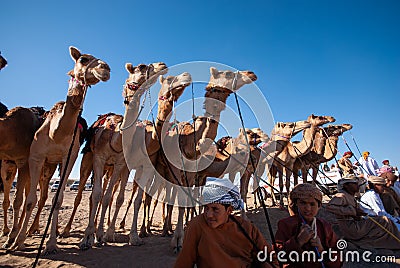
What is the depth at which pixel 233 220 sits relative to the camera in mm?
2617

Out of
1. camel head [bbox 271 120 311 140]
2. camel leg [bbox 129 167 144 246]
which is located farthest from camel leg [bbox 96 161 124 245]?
camel head [bbox 271 120 311 140]

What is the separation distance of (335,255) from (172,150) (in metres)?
4.78

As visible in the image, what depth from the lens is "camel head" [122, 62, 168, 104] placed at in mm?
5969

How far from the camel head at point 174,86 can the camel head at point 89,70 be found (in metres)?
1.84

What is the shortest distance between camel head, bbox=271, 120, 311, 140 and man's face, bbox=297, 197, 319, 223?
1014 centimetres

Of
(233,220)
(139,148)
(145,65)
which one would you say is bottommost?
(233,220)

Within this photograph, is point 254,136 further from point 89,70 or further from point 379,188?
point 89,70

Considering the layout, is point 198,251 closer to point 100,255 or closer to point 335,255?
point 335,255

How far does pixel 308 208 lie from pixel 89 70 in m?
4.22

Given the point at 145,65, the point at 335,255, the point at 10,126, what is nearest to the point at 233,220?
the point at 335,255

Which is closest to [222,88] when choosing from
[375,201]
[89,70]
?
[89,70]

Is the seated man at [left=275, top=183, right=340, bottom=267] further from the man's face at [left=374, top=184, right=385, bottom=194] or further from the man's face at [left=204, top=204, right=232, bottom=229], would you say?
the man's face at [left=374, top=184, right=385, bottom=194]

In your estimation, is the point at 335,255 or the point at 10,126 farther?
the point at 10,126

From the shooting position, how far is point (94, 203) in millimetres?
5832
